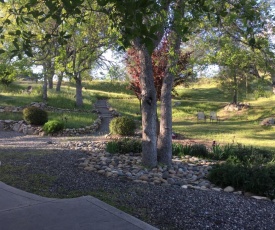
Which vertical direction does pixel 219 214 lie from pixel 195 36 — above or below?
below

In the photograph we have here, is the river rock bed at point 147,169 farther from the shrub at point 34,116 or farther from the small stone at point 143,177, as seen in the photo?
the shrub at point 34,116

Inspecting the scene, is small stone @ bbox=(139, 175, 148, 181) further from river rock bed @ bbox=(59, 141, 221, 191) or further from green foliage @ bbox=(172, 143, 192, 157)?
green foliage @ bbox=(172, 143, 192, 157)

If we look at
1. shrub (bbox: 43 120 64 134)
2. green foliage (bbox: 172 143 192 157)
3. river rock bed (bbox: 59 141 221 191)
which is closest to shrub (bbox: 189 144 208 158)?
green foliage (bbox: 172 143 192 157)

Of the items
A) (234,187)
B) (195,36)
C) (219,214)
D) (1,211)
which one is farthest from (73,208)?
(195,36)

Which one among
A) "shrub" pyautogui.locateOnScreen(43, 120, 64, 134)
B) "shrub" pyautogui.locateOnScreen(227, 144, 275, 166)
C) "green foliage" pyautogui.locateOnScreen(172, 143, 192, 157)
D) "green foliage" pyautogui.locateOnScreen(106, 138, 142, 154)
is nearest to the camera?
"shrub" pyautogui.locateOnScreen(227, 144, 275, 166)

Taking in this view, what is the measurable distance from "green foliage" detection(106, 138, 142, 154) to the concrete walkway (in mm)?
4998

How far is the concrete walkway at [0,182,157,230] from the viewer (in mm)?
3547

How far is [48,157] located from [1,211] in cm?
405

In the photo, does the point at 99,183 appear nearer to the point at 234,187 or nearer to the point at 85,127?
the point at 234,187

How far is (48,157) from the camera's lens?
8047 millimetres

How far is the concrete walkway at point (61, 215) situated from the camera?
3547mm

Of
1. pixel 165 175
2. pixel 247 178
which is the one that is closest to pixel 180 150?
pixel 165 175

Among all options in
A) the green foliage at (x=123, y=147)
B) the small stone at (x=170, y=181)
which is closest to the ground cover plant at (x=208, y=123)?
the green foliage at (x=123, y=147)

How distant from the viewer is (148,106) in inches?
299
